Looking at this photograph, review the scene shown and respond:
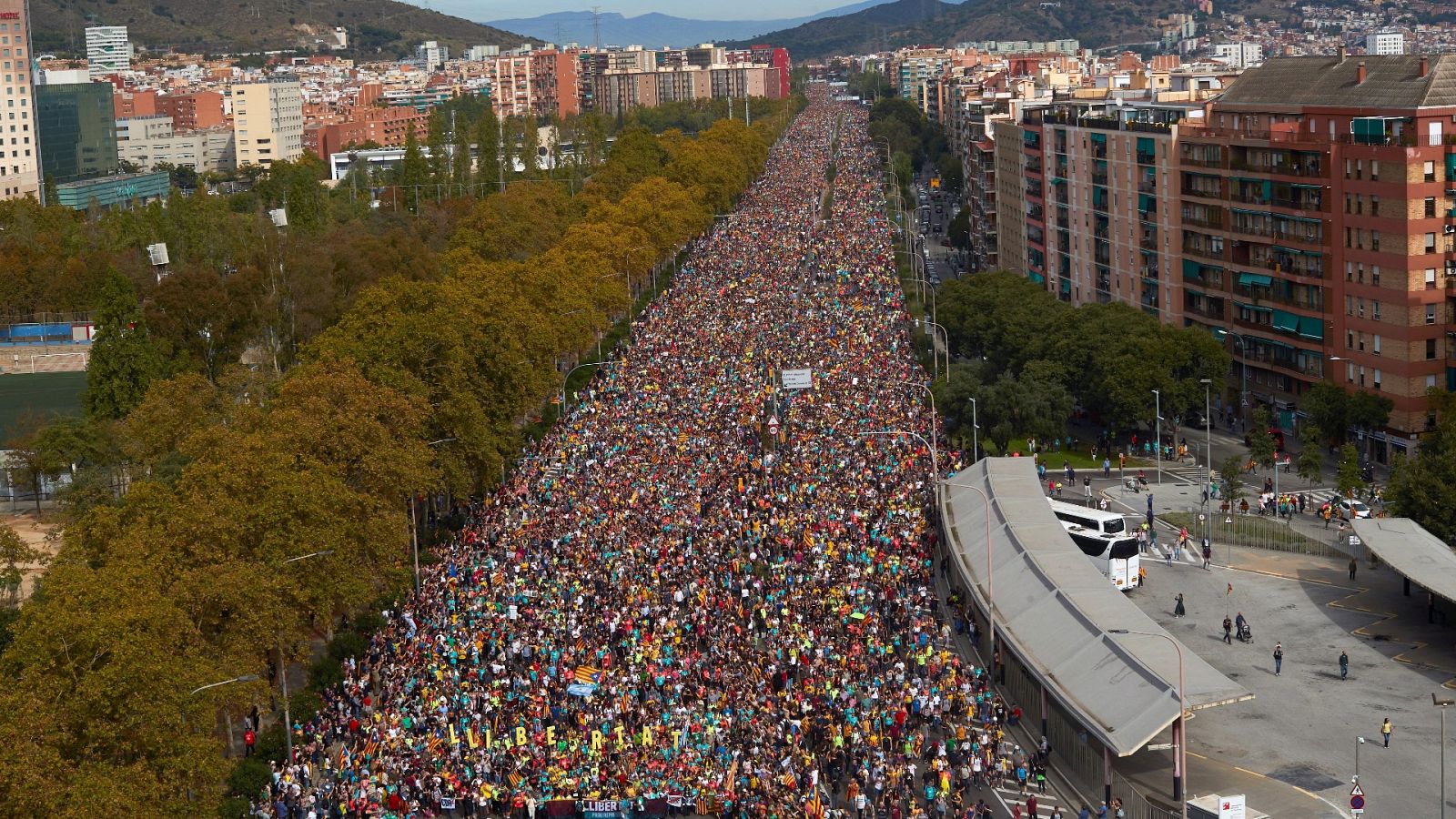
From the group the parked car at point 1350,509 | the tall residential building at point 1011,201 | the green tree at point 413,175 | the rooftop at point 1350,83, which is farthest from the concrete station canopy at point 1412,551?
the green tree at point 413,175

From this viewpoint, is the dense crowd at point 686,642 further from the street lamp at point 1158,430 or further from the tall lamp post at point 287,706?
the street lamp at point 1158,430

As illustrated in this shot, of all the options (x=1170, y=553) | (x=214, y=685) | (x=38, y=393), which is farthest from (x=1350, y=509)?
(x=38, y=393)

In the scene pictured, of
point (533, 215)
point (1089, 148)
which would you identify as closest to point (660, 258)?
point (533, 215)

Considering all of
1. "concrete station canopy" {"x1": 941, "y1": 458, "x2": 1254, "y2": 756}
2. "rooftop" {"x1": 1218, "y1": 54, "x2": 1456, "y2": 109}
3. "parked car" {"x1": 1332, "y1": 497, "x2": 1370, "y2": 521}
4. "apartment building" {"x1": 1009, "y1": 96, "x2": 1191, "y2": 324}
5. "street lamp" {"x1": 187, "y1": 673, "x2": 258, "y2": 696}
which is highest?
"rooftop" {"x1": 1218, "y1": 54, "x2": 1456, "y2": 109}

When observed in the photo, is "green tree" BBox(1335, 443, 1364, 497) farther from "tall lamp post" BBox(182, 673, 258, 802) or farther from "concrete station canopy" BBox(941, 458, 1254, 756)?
"tall lamp post" BBox(182, 673, 258, 802)

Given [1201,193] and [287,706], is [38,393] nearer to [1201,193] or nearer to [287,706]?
[1201,193]

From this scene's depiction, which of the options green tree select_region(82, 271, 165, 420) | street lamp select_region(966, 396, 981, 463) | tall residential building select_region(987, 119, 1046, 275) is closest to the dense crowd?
street lamp select_region(966, 396, 981, 463)
